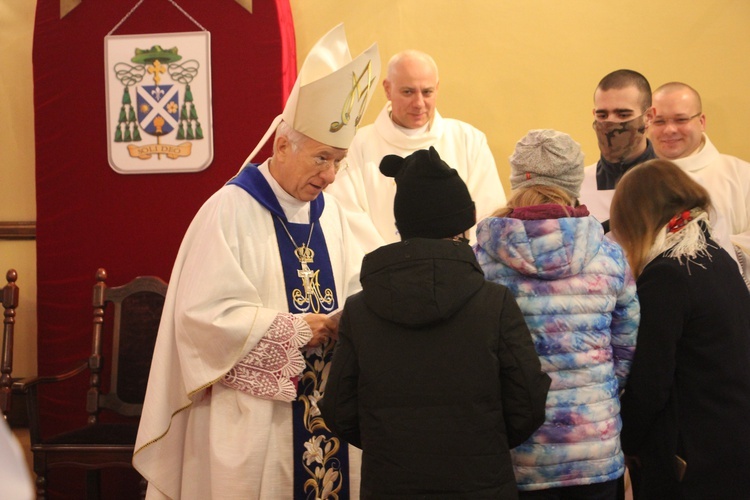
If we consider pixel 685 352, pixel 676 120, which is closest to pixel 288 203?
pixel 685 352

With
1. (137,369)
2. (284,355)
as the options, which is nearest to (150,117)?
(137,369)

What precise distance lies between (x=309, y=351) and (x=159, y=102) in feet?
7.87

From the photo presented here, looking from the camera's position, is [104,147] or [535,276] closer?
[535,276]

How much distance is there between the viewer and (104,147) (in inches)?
198

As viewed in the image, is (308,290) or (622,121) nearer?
(308,290)

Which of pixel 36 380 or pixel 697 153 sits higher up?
pixel 697 153

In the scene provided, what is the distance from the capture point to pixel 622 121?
4.68m

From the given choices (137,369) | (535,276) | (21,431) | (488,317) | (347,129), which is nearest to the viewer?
(488,317)

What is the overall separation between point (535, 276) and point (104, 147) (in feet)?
10.7

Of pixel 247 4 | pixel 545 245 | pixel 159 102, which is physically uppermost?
pixel 247 4

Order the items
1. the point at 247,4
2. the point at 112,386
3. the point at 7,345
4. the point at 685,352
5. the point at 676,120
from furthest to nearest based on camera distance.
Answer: the point at 247,4, the point at 676,120, the point at 112,386, the point at 7,345, the point at 685,352

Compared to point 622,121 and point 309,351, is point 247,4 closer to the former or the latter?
point 622,121

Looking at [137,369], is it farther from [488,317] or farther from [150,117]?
[488,317]

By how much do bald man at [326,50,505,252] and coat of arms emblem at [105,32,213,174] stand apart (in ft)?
2.76
